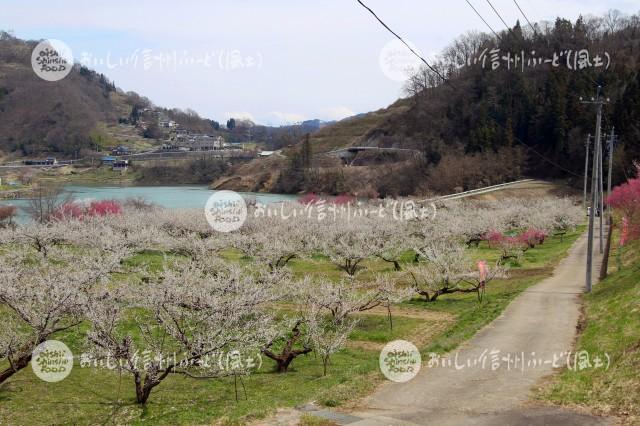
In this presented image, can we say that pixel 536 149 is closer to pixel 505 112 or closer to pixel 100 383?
pixel 505 112

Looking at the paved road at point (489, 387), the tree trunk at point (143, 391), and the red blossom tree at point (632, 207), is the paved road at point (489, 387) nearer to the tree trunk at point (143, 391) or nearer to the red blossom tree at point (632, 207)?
the tree trunk at point (143, 391)

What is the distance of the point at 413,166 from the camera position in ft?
331

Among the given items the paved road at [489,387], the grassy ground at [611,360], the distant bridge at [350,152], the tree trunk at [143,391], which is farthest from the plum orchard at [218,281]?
the distant bridge at [350,152]

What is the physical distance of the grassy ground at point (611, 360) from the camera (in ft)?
35.9

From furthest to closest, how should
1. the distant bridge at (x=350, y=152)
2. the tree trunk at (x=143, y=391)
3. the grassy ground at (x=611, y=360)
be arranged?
1. the distant bridge at (x=350, y=152)
2. the tree trunk at (x=143, y=391)
3. the grassy ground at (x=611, y=360)

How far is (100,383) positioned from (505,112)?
89.4 m

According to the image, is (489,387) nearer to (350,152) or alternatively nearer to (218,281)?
(218,281)

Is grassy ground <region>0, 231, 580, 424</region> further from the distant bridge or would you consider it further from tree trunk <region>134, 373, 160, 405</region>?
the distant bridge

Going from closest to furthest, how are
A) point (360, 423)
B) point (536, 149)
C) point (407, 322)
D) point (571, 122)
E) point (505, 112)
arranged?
point (360, 423) → point (407, 322) → point (571, 122) → point (536, 149) → point (505, 112)

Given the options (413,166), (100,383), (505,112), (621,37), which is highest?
(621,37)

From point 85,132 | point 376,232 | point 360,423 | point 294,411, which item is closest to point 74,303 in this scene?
point 294,411

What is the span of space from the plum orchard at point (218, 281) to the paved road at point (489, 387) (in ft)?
14.8

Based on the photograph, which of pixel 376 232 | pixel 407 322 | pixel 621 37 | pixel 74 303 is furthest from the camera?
pixel 621 37

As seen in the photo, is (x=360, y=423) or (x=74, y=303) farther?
(x=74, y=303)
